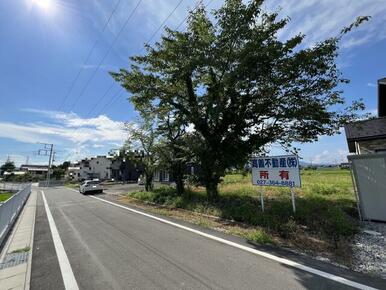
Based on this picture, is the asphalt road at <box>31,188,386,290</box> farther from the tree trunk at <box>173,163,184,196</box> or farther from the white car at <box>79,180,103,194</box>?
the white car at <box>79,180,103,194</box>

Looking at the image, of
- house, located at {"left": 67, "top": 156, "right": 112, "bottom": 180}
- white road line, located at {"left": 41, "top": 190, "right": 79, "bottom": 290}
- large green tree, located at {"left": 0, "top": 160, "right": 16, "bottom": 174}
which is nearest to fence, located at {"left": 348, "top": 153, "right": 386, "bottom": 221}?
white road line, located at {"left": 41, "top": 190, "right": 79, "bottom": 290}

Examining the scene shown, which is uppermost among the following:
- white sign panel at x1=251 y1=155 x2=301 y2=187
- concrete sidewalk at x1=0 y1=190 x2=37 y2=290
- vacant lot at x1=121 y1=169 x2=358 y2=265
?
white sign panel at x1=251 y1=155 x2=301 y2=187

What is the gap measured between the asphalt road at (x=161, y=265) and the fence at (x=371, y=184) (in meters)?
4.62

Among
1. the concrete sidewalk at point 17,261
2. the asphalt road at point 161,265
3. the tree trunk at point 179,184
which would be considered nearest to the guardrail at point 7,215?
Answer: the concrete sidewalk at point 17,261

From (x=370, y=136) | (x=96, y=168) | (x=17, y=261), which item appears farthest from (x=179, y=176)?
(x=96, y=168)

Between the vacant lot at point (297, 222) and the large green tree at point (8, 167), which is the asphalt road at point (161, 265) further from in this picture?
the large green tree at point (8, 167)

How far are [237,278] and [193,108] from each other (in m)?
9.10

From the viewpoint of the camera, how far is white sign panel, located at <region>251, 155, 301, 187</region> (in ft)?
28.6

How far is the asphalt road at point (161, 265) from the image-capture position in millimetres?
4430

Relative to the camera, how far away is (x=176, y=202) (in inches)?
553

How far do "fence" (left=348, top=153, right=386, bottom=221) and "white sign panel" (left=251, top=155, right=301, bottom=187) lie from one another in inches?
84.1

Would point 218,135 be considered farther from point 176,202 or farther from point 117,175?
point 117,175

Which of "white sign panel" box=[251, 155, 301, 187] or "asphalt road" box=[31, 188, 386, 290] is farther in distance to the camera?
"white sign panel" box=[251, 155, 301, 187]

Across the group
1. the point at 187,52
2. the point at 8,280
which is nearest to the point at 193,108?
the point at 187,52
